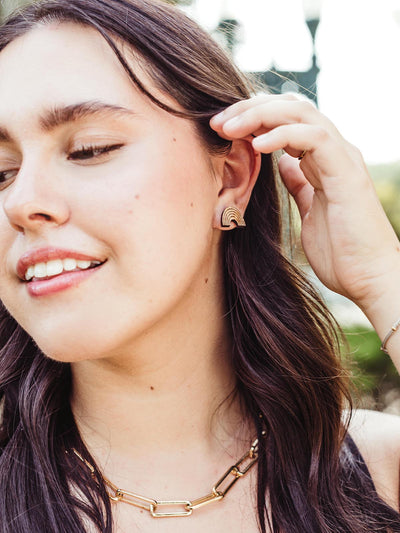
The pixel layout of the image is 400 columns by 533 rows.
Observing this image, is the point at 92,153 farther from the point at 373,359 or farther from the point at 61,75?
the point at 373,359

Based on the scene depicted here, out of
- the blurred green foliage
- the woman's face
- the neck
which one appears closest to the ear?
the woman's face

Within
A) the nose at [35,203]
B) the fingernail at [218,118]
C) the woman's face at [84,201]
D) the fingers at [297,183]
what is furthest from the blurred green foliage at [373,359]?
the nose at [35,203]

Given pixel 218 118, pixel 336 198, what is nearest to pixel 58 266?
pixel 218 118

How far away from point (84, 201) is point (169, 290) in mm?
393

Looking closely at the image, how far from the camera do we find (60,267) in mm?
2053

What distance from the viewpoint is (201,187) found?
2.32 m

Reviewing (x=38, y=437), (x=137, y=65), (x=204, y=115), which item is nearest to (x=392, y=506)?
(x=38, y=437)

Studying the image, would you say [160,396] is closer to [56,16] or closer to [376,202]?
[376,202]

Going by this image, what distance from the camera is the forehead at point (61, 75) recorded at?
2078 millimetres

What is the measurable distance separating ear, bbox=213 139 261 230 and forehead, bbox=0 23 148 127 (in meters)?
0.49

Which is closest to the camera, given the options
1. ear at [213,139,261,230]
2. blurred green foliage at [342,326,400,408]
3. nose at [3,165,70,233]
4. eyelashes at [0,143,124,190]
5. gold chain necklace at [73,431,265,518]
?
nose at [3,165,70,233]

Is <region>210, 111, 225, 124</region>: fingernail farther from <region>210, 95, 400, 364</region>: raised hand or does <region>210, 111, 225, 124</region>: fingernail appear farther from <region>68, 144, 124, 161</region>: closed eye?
<region>68, 144, 124, 161</region>: closed eye

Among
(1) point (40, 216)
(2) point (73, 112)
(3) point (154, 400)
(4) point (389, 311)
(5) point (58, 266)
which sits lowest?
(3) point (154, 400)

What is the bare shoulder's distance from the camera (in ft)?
8.28
